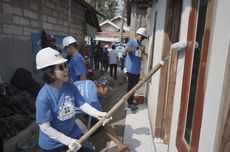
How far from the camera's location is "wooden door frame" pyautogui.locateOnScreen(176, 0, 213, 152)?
1865 mm

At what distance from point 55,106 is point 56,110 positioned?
0.15ft

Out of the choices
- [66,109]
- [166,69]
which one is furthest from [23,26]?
[66,109]

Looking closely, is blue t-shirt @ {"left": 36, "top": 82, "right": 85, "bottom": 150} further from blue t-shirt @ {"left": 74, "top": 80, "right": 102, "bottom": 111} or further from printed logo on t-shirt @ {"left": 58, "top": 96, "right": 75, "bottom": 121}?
blue t-shirt @ {"left": 74, "top": 80, "right": 102, "bottom": 111}

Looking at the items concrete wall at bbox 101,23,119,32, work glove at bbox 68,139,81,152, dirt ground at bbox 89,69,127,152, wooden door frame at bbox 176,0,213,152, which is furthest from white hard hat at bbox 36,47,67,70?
concrete wall at bbox 101,23,119,32

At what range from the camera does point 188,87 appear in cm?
239

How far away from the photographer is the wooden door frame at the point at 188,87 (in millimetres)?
1865

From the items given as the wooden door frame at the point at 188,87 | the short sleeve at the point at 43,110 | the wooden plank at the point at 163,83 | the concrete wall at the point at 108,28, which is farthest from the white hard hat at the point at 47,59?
the concrete wall at the point at 108,28

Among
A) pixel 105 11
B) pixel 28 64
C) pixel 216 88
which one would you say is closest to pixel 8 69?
pixel 28 64

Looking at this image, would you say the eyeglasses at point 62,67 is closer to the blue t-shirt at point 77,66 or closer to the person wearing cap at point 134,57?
the blue t-shirt at point 77,66

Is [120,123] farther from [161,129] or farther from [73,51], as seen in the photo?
[73,51]

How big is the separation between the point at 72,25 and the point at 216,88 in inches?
417

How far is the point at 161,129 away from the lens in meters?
4.48

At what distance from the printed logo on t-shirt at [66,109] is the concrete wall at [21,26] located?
3.57 metres

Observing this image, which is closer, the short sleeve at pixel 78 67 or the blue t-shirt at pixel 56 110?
the blue t-shirt at pixel 56 110
